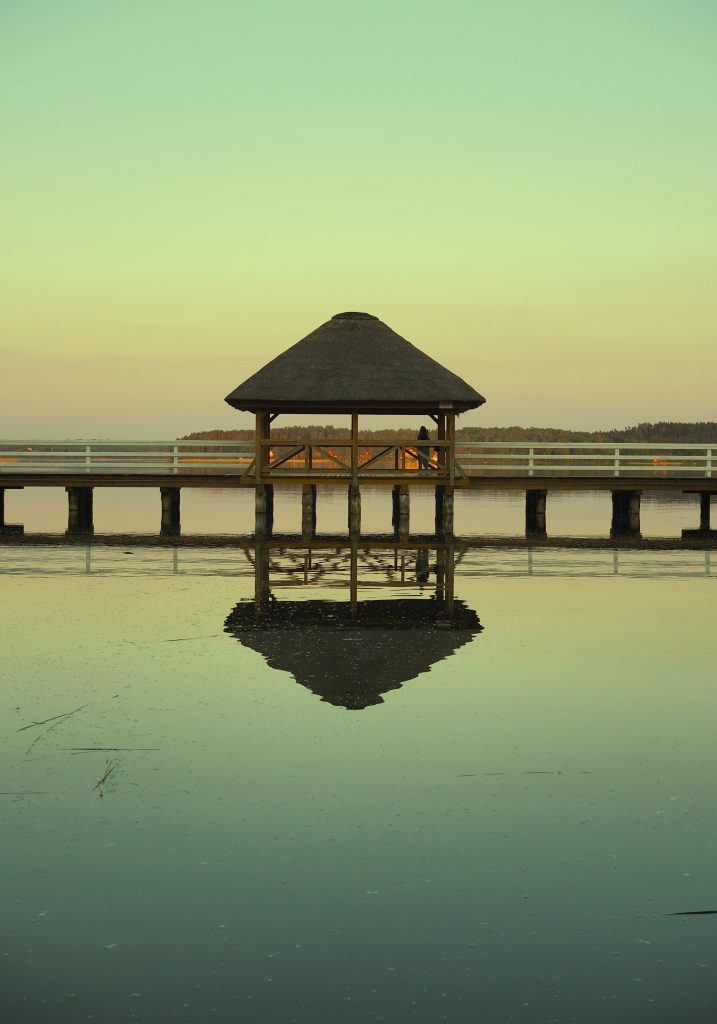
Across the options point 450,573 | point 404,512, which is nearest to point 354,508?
point 404,512

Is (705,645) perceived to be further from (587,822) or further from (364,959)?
(364,959)

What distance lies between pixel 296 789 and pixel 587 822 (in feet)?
6.05

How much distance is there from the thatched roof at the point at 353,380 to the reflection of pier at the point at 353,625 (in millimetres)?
6718

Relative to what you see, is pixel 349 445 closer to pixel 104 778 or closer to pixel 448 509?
pixel 448 509

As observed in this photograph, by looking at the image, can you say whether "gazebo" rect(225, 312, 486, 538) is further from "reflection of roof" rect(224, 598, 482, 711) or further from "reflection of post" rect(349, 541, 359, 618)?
"reflection of roof" rect(224, 598, 482, 711)

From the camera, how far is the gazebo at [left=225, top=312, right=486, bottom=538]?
1186 inches

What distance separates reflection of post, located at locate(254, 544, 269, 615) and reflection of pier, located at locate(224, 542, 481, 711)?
0.02 meters

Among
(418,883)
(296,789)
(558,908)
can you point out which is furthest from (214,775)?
(558,908)

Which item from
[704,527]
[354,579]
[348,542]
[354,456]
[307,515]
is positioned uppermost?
[354,456]

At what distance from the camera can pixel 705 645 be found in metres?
13.9

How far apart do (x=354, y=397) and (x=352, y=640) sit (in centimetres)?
1645

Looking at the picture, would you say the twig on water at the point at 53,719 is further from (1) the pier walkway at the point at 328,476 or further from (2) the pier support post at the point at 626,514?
(2) the pier support post at the point at 626,514

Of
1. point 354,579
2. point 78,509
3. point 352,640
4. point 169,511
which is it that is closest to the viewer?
point 352,640

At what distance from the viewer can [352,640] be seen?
1395 cm
